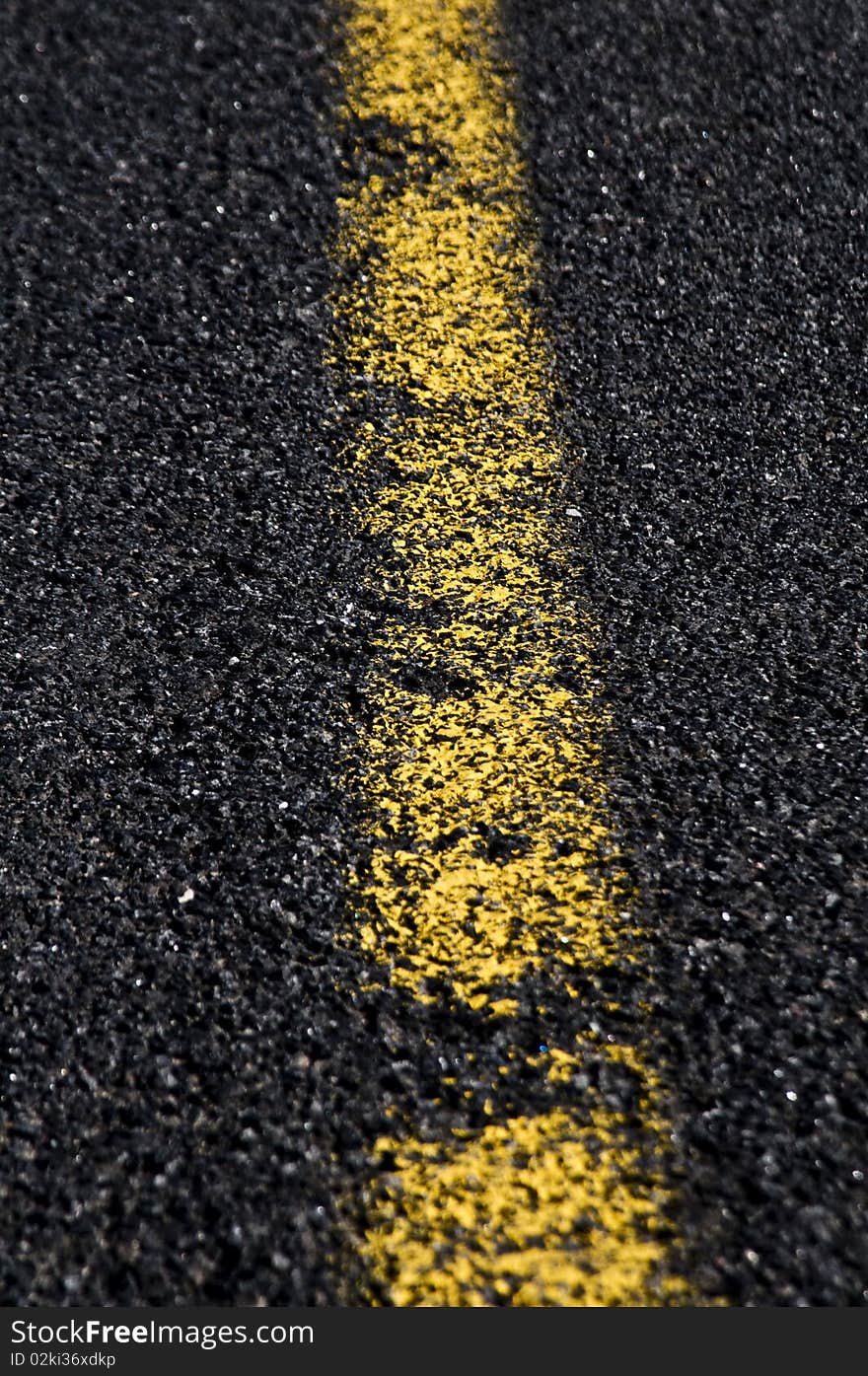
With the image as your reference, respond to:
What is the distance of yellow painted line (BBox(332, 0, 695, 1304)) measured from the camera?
1284mm

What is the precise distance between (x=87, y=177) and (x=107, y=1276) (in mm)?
2061

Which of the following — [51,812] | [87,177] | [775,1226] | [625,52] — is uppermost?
[625,52]

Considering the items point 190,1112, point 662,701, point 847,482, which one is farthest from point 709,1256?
point 847,482

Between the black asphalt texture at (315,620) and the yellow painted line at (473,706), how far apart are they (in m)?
0.05

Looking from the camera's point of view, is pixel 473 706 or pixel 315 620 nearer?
pixel 473 706

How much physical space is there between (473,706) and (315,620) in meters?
0.29

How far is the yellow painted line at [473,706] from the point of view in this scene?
1284 mm

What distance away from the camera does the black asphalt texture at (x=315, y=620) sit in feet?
4.38

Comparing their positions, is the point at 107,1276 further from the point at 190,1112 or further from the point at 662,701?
the point at 662,701

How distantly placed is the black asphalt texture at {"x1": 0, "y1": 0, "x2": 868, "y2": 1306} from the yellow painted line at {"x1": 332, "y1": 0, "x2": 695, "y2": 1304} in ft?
0.15

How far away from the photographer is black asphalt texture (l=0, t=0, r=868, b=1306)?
1335mm

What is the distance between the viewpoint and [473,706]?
1.71 meters

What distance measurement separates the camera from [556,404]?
6.88 ft

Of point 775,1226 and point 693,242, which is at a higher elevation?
point 693,242
